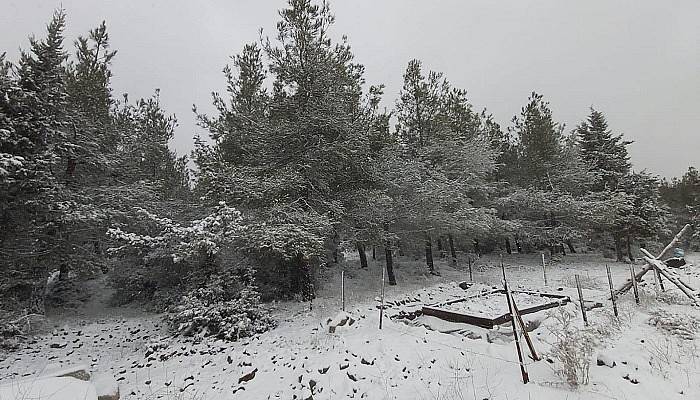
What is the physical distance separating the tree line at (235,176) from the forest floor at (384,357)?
1.46m

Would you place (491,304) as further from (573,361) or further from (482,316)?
(573,361)

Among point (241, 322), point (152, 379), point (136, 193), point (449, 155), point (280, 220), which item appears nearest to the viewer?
point (152, 379)

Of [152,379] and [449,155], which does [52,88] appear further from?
Answer: [449,155]

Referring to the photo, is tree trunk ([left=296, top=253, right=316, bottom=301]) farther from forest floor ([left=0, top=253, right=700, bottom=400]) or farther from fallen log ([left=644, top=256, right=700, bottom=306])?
fallen log ([left=644, top=256, right=700, bottom=306])

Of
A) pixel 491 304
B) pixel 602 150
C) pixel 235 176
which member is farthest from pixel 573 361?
pixel 602 150

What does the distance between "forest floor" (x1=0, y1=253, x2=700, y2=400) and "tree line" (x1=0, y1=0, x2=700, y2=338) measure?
1.46 metres

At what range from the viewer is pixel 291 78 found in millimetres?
13484

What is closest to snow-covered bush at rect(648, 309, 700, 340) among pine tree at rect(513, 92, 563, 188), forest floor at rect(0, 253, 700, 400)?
forest floor at rect(0, 253, 700, 400)

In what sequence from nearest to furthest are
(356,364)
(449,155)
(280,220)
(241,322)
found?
(356,364) < (241,322) < (280,220) < (449,155)

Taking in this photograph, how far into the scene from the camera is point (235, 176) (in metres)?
12.1

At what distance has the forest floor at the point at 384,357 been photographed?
523 cm

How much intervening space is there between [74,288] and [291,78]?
1352cm

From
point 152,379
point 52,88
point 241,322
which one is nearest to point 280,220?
point 241,322

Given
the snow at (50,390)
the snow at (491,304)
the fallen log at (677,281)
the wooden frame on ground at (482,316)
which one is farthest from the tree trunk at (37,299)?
the fallen log at (677,281)
